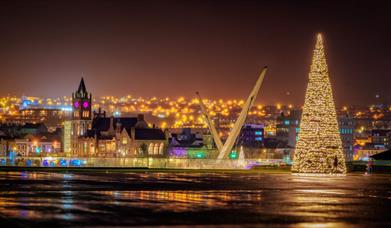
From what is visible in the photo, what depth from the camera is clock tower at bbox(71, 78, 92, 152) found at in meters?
168

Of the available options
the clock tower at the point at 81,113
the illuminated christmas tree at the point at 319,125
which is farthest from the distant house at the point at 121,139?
the illuminated christmas tree at the point at 319,125

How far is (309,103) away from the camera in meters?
58.5

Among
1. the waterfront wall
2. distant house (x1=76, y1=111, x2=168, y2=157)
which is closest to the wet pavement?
the waterfront wall

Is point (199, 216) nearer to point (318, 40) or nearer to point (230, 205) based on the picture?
point (230, 205)

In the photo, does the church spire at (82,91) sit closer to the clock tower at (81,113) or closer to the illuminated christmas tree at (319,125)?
the clock tower at (81,113)

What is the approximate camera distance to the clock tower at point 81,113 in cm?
16788

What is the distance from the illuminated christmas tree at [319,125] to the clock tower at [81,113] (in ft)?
364

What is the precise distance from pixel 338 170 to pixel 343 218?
34.4m

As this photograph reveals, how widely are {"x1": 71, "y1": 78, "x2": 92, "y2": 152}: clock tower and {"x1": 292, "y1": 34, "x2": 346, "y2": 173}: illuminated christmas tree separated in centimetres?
11093

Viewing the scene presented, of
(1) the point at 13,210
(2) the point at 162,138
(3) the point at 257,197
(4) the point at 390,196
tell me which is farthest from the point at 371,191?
(2) the point at 162,138

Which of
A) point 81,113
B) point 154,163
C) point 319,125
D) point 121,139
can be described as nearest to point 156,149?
point 121,139

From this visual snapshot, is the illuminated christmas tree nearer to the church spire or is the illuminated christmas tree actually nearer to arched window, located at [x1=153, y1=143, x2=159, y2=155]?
arched window, located at [x1=153, y1=143, x2=159, y2=155]

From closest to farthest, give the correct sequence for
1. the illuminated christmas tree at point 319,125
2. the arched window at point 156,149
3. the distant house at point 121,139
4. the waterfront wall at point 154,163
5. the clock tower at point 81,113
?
1. the illuminated christmas tree at point 319,125
2. the waterfront wall at point 154,163
3. the distant house at point 121,139
4. the arched window at point 156,149
5. the clock tower at point 81,113

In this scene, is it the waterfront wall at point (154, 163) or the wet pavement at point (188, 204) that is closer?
the wet pavement at point (188, 204)
